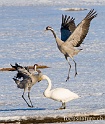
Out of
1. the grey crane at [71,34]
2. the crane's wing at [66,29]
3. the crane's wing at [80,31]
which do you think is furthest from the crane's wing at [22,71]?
the crane's wing at [66,29]

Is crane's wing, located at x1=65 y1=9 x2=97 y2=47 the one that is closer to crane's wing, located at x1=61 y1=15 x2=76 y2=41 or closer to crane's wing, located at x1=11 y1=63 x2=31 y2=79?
crane's wing, located at x1=61 y1=15 x2=76 y2=41

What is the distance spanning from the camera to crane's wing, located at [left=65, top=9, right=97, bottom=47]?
40.2 feet

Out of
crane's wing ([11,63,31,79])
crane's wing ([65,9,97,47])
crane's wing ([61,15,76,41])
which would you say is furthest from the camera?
crane's wing ([61,15,76,41])

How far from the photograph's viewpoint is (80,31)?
40.5ft

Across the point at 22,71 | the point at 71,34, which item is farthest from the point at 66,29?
the point at 22,71

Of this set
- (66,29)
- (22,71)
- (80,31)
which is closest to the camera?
(22,71)

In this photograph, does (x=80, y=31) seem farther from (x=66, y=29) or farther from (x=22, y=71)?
(x=22, y=71)

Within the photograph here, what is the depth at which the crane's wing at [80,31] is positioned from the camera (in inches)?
482

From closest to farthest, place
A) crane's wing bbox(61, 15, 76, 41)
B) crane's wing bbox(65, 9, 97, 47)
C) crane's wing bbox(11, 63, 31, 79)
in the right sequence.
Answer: crane's wing bbox(11, 63, 31, 79) < crane's wing bbox(65, 9, 97, 47) < crane's wing bbox(61, 15, 76, 41)

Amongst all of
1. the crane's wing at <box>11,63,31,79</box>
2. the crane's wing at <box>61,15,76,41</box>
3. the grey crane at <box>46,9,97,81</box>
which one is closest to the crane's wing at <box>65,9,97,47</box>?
the grey crane at <box>46,9,97,81</box>

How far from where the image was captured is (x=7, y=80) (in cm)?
1177

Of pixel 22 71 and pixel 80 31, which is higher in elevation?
pixel 80 31

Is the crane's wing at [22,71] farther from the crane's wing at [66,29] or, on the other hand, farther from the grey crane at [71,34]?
the crane's wing at [66,29]

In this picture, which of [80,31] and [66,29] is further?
[66,29]
